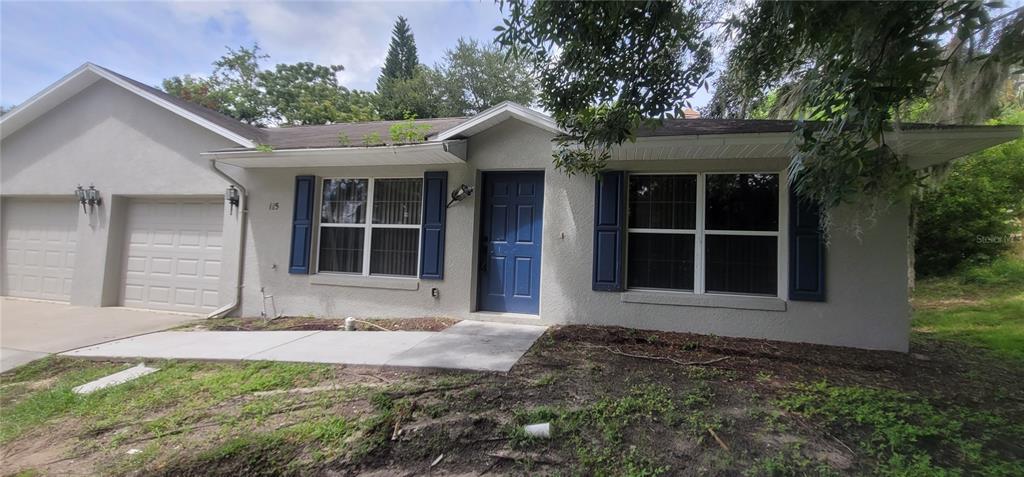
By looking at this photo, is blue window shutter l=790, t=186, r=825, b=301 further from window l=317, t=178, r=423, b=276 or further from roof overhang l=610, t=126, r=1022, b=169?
window l=317, t=178, r=423, b=276

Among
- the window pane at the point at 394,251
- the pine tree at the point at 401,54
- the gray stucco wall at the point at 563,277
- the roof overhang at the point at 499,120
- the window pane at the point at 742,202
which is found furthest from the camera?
the pine tree at the point at 401,54

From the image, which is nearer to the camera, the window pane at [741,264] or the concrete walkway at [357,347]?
→ the concrete walkway at [357,347]

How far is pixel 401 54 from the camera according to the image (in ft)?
99.1

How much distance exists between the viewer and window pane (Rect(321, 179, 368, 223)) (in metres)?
6.96

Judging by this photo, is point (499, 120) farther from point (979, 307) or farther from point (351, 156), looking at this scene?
point (979, 307)

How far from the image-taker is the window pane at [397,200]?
21.9 ft

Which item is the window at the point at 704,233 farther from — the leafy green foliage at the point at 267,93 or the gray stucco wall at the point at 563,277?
the leafy green foliage at the point at 267,93

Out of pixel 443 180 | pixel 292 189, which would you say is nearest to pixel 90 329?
pixel 292 189

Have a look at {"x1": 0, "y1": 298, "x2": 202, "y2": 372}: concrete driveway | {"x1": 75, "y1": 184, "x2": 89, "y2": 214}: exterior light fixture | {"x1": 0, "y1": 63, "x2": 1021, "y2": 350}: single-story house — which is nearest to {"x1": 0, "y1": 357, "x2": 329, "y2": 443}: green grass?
{"x1": 0, "y1": 298, "x2": 202, "y2": 372}: concrete driveway

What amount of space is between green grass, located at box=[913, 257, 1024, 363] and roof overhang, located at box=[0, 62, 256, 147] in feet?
36.2

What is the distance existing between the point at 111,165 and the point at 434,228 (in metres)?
6.66

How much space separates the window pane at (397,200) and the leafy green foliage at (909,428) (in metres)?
5.31

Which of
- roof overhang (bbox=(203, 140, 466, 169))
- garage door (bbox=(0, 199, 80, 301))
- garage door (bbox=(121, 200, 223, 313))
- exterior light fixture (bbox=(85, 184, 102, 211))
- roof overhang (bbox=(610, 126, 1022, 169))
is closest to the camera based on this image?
roof overhang (bbox=(610, 126, 1022, 169))

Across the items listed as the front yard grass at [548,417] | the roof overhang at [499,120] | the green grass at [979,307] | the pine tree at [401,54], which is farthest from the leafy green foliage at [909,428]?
the pine tree at [401,54]
